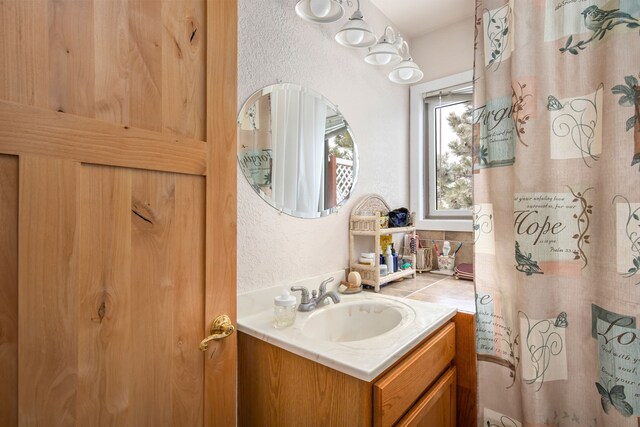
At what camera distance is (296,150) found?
1.40 meters

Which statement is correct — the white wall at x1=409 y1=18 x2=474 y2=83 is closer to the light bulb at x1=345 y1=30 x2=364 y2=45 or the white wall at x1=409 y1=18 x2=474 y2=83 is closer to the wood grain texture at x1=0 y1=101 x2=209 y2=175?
the light bulb at x1=345 y1=30 x2=364 y2=45

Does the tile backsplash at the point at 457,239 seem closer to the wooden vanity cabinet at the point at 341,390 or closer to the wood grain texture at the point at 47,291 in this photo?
the wooden vanity cabinet at the point at 341,390

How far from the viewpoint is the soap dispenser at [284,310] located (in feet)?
A: 3.58

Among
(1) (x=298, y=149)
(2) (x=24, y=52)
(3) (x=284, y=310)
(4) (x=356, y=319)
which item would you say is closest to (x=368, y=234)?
(4) (x=356, y=319)

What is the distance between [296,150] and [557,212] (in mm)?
982

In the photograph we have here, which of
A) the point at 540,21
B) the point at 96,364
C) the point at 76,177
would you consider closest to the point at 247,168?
the point at 76,177

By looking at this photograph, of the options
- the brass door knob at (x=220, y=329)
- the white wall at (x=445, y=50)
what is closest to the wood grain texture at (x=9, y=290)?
the brass door knob at (x=220, y=329)

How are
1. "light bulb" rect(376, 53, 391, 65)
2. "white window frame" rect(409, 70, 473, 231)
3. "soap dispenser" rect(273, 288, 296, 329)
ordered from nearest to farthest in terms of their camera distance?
"soap dispenser" rect(273, 288, 296, 329), "light bulb" rect(376, 53, 391, 65), "white window frame" rect(409, 70, 473, 231)

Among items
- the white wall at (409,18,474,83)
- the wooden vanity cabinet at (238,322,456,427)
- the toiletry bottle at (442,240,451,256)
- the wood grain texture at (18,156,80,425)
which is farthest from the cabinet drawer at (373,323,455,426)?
the white wall at (409,18,474,83)

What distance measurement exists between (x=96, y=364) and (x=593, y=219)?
4.18 ft

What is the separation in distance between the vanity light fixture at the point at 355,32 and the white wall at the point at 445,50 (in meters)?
0.91

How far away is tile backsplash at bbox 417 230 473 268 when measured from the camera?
6.42ft

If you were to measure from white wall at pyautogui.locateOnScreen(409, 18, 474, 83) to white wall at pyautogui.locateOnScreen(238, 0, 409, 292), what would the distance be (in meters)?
0.29

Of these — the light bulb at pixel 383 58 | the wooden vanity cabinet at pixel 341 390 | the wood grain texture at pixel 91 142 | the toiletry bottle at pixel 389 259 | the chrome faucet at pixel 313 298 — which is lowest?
the wooden vanity cabinet at pixel 341 390
